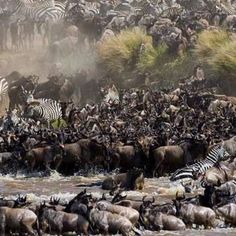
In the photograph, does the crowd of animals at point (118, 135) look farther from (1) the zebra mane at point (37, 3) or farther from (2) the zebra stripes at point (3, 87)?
(1) the zebra mane at point (37, 3)

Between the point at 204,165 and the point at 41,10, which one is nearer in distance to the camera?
the point at 204,165

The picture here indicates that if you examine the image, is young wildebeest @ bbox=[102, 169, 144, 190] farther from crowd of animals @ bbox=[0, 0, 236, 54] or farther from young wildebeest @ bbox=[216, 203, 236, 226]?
crowd of animals @ bbox=[0, 0, 236, 54]

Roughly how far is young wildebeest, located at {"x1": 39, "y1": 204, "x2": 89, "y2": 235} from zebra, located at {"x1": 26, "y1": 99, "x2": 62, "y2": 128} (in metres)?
15.8

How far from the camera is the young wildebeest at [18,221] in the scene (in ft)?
58.2

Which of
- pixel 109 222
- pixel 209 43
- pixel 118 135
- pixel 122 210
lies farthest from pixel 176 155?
pixel 209 43

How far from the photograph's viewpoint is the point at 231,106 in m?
32.0

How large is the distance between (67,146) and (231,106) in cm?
790

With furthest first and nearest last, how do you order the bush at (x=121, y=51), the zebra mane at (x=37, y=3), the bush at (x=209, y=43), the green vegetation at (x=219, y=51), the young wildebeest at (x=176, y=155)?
the zebra mane at (x=37, y=3)
the bush at (x=121, y=51)
the bush at (x=209, y=43)
the green vegetation at (x=219, y=51)
the young wildebeest at (x=176, y=155)

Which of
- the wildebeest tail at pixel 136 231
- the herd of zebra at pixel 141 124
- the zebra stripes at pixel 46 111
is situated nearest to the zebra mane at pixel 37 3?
the herd of zebra at pixel 141 124

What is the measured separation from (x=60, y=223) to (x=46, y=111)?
16.8 metres

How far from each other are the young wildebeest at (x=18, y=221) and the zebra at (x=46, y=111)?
1590 centimetres

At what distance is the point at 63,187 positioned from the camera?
2419 centimetres

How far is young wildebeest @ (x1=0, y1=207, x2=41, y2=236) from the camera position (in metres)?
17.7

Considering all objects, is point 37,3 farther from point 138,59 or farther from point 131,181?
point 131,181
